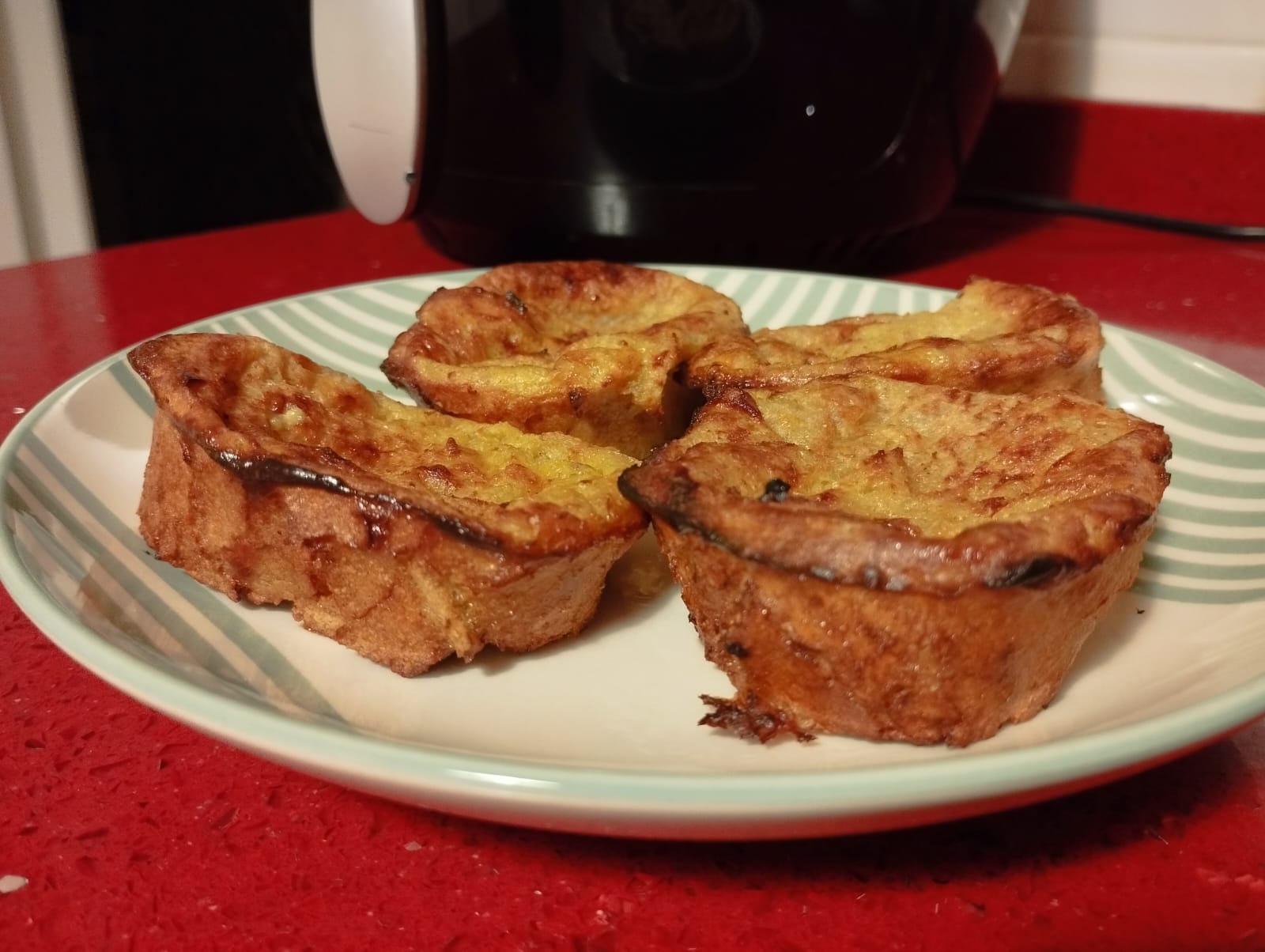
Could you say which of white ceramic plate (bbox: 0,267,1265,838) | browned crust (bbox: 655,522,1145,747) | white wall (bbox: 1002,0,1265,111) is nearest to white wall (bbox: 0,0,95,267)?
white ceramic plate (bbox: 0,267,1265,838)

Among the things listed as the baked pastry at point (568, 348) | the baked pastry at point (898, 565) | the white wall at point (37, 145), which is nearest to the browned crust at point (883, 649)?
the baked pastry at point (898, 565)

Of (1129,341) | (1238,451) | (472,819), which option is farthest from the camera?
(1129,341)

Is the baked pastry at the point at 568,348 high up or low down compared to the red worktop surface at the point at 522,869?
up

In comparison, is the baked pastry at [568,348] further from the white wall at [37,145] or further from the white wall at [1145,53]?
the white wall at [37,145]

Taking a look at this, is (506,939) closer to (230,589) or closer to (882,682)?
(882,682)

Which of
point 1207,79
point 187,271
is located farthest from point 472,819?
point 1207,79
